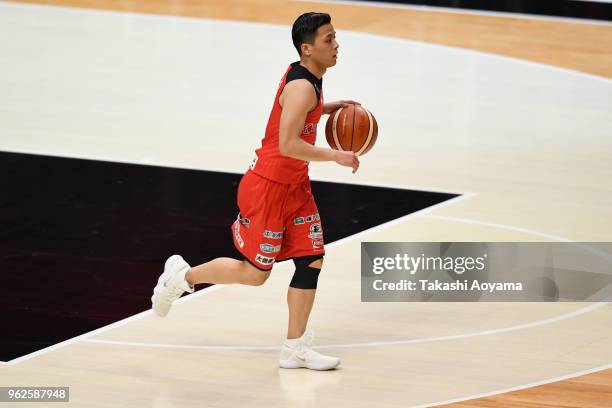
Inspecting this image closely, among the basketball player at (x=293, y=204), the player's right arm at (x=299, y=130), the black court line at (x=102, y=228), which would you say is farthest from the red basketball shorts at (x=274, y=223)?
the black court line at (x=102, y=228)

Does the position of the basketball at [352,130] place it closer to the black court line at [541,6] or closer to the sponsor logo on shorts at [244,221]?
the sponsor logo on shorts at [244,221]

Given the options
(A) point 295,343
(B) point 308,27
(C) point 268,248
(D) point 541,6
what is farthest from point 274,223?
(D) point 541,6

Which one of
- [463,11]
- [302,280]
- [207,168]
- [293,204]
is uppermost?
[463,11]

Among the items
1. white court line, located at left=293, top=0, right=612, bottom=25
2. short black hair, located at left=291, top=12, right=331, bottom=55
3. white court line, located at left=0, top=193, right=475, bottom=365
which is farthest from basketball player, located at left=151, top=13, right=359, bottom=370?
white court line, located at left=293, top=0, right=612, bottom=25

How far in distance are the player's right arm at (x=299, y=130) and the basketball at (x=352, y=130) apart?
42 centimetres

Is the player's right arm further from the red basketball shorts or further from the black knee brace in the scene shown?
the black knee brace

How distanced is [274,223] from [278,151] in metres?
0.36

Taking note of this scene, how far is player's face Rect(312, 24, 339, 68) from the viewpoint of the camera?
660cm

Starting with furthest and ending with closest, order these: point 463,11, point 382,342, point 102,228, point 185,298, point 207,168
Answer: point 463,11 < point 207,168 < point 102,228 < point 185,298 < point 382,342

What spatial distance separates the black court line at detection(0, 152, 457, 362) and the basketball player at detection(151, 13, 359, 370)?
1182 mm

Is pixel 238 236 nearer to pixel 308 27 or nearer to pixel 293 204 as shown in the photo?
pixel 293 204

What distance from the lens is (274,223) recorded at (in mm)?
6684

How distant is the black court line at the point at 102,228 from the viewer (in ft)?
Answer: 25.2

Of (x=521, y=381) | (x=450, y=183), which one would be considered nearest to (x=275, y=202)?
(x=521, y=381)
